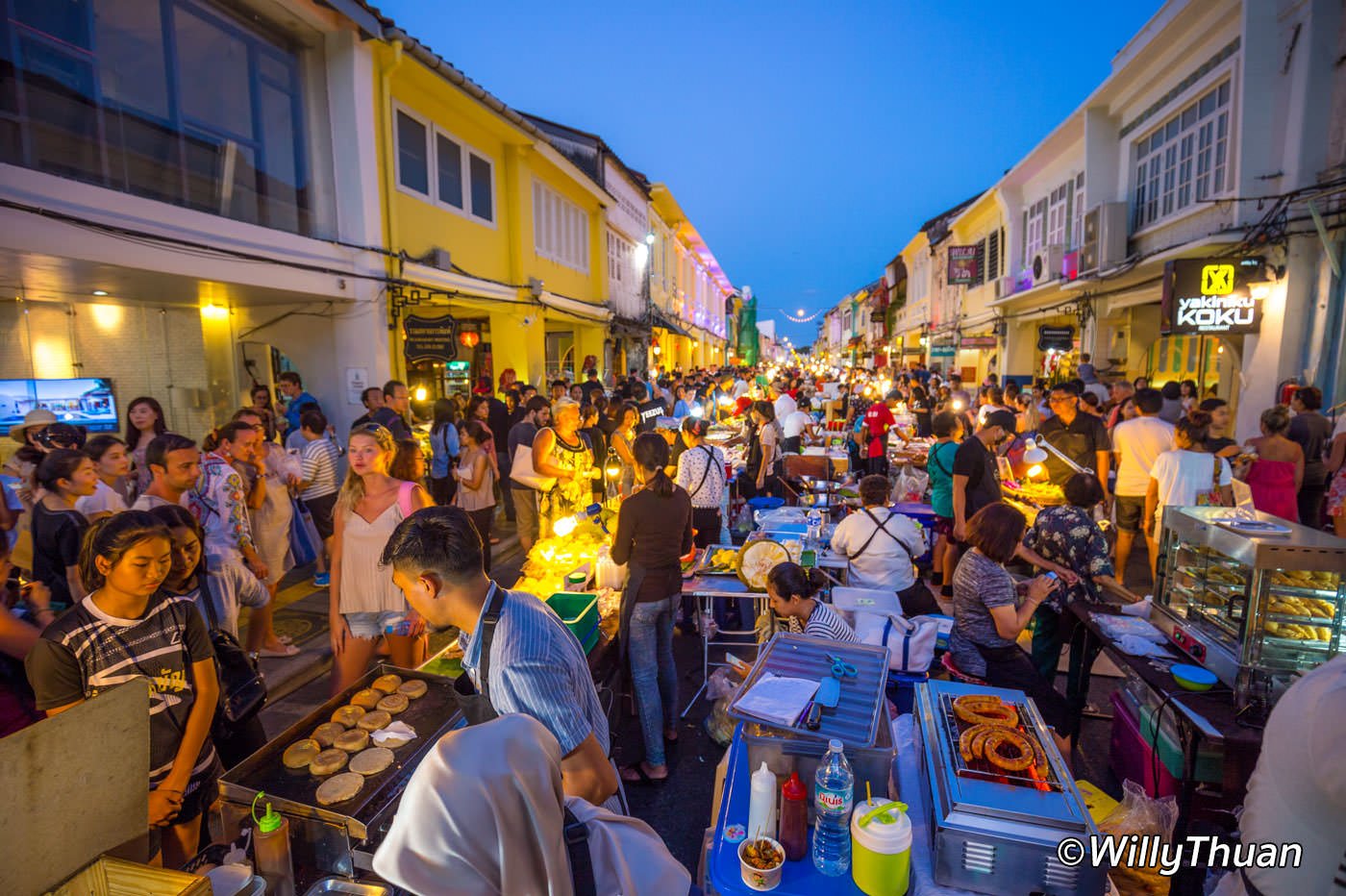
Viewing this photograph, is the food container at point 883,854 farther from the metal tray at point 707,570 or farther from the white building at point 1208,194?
the white building at point 1208,194

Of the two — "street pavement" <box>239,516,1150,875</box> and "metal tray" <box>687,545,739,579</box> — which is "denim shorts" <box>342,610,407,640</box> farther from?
"metal tray" <box>687,545,739,579</box>

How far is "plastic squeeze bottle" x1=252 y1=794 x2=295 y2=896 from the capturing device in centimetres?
224

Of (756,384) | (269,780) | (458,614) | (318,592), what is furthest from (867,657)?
(756,384)

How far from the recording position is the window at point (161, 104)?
232 inches

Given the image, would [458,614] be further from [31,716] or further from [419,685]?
[31,716]

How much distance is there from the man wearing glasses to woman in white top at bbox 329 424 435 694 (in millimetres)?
7788

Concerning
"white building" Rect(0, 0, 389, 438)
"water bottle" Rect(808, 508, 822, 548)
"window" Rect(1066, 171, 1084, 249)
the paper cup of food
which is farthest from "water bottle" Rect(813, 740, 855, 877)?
"window" Rect(1066, 171, 1084, 249)

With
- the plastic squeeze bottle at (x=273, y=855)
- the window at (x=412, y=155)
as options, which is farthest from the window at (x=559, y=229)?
the plastic squeeze bottle at (x=273, y=855)

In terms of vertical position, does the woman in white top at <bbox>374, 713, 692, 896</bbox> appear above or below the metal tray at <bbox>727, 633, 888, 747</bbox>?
above

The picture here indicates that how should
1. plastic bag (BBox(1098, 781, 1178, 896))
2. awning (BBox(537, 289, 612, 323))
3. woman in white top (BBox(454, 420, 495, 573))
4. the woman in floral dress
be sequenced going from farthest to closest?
awning (BBox(537, 289, 612, 323)), woman in white top (BBox(454, 420, 495, 573)), the woman in floral dress, plastic bag (BBox(1098, 781, 1178, 896))

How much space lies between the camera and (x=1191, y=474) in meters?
5.73

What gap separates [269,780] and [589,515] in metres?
3.83

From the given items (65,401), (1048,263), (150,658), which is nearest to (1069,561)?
(150,658)

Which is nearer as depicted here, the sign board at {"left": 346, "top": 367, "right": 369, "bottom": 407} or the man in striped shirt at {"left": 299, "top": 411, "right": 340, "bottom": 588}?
the man in striped shirt at {"left": 299, "top": 411, "right": 340, "bottom": 588}
